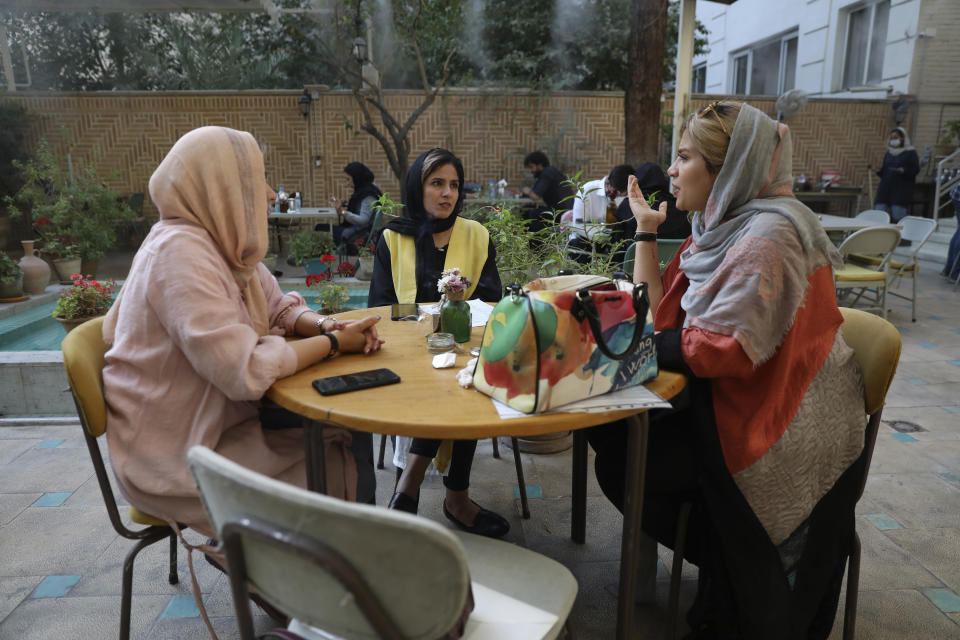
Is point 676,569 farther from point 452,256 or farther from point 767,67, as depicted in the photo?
point 767,67

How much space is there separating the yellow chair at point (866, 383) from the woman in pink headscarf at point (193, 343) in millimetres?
1092

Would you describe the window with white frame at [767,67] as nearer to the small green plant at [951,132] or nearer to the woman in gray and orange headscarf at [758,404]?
the small green plant at [951,132]

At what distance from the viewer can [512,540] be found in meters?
2.42

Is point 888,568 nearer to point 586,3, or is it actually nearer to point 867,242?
point 867,242

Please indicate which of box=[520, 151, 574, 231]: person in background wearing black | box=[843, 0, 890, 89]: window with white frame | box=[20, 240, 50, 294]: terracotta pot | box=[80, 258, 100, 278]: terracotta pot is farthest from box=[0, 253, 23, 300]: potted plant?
box=[843, 0, 890, 89]: window with white frame

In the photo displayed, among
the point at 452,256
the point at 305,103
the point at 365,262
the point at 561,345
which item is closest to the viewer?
the point at 561,345

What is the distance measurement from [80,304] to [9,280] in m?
2.32

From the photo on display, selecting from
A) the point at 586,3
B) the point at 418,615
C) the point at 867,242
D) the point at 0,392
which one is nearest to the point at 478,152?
the point at 586,3

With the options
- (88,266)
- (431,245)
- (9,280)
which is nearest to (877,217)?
(431,245)

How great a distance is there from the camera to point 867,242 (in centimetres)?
509

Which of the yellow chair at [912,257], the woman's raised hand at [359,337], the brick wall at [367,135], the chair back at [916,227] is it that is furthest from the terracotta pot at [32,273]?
the chair back at [916,227]

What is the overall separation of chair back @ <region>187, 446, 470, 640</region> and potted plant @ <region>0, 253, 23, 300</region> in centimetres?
632

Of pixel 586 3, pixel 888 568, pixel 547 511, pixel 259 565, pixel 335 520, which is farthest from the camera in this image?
pixel 586 3

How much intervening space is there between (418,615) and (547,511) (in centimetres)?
179
